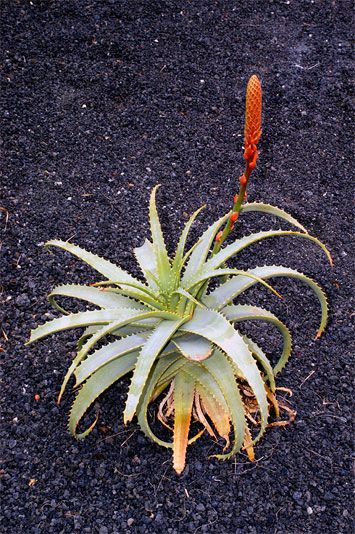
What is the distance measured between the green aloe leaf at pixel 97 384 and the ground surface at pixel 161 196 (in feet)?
1.11

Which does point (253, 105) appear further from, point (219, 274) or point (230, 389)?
point (230, 389)

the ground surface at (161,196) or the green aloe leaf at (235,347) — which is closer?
the green aloe leaf at (235,347)

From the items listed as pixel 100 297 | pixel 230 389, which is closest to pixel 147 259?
pixel 100 297

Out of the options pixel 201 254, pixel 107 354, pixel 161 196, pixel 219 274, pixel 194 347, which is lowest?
pixel 161 196

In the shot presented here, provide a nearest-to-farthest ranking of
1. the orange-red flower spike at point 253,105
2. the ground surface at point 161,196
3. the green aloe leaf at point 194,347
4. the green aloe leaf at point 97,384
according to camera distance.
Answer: the orange-red flower spike at point 253,105 → the green aloe leaf at point 194,347 → the green aloe leaf at point 97,384 → the ground surface at point 161,196

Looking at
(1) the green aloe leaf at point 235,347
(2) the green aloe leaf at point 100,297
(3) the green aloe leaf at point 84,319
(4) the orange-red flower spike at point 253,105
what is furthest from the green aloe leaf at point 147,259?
(4) the orange-red flower spike at point 253,105

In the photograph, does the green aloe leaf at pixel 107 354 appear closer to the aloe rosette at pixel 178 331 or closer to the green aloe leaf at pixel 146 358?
the aloe rosette at pixel 178 331

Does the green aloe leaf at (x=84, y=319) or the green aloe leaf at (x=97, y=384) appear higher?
the green aloe leaf at (x=84, y=319)

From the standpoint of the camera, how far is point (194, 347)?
2.21m

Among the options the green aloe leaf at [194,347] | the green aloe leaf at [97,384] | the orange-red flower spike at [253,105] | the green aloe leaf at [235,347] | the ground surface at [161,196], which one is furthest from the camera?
the ground surface at [161,196]

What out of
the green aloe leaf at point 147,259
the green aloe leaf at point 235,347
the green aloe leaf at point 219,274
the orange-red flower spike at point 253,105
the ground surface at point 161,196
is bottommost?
the ground surface at point 161,196

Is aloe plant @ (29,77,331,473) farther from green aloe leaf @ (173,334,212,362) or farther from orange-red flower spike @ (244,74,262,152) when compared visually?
orange-red flower spike @ (244,74,262,152)

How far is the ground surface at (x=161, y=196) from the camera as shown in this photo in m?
2.47

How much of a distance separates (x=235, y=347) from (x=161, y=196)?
169cm
